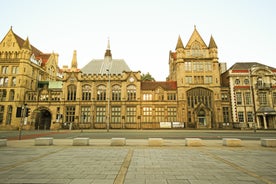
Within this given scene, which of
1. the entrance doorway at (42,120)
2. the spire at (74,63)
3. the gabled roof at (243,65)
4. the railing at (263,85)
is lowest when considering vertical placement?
the entrance doorway at (42,120)

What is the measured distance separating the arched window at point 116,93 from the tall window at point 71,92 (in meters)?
10.3

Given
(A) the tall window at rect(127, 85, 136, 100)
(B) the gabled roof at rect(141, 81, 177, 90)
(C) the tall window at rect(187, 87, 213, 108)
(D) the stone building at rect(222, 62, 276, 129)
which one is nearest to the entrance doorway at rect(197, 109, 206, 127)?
(C) the tall window at rect(187, 87, 213, 108)

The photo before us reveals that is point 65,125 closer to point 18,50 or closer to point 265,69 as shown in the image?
point 18,50

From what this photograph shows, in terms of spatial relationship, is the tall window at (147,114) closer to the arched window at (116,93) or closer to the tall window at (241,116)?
the arched window at (116,93)

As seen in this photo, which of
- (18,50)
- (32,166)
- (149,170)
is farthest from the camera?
(18,50)

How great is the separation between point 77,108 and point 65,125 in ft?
16.5

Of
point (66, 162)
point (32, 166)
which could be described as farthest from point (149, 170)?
point (32, 166)

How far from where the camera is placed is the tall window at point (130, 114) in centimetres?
3994

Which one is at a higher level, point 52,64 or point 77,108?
point 52,64

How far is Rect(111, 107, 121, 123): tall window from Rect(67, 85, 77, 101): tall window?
1107cm

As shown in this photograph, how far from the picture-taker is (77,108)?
132 feet

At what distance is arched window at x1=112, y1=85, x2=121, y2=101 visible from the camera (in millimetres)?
41344

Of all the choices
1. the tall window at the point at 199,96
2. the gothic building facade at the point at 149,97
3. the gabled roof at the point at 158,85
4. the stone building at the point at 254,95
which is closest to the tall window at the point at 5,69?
the gothic building facade at the point at 149,97

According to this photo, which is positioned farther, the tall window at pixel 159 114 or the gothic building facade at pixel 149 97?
the tall window at pixel 159 114
